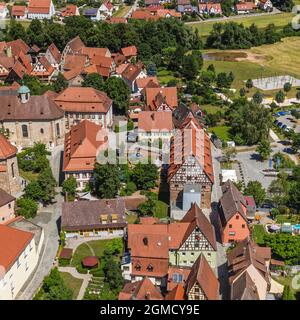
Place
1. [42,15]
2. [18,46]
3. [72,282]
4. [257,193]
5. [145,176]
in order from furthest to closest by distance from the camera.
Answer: [42,15] → [18,46] → [145,176] → [257,193] → [72,282]

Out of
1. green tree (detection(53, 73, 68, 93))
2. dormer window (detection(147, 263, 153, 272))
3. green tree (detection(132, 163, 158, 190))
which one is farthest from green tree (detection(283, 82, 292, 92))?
dormer window (detection(147, 263, 153, 272))

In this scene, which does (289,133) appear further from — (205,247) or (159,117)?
(205,247)

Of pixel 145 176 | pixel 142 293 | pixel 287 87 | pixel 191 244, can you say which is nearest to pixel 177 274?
pixel 191 244

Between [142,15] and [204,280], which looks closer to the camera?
[204,280]

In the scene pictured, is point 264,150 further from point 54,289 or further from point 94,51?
point 94,51

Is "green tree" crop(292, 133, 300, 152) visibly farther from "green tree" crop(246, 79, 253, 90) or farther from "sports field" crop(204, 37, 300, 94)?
"green tree" crop(246, 79, 253, 90)
